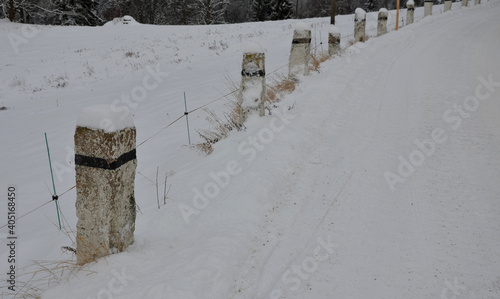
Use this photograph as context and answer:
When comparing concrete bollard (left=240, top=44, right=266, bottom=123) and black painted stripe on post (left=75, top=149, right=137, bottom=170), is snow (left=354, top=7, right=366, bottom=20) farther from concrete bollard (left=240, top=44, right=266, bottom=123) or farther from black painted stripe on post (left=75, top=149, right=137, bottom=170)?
black painted stripe on post (left=75, top=149, right=137, bottom=170)

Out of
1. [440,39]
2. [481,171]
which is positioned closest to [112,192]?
[481,171]

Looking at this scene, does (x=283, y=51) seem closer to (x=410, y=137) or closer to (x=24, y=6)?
(x=410, y=137)

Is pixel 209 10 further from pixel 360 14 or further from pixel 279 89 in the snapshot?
pixel 279 89

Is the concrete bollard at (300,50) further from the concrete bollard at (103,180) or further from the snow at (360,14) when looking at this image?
the concrete bollard at (103,180)

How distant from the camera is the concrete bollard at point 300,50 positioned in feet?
24.2

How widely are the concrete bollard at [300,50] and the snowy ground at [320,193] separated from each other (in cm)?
33

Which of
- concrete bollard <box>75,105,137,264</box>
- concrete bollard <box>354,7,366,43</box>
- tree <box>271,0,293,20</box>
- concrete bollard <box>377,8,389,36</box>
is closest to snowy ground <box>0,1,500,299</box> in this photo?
concrete bollard <box>75,105,137,264</box>

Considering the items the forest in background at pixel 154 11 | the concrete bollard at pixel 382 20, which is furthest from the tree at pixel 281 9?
the concrete bollard at pixel 382 20

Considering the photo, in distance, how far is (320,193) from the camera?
11.3 feet

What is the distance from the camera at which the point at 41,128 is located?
802 centimetres

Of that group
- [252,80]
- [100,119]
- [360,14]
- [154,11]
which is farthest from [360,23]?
[154,11]

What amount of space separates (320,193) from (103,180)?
2033mm

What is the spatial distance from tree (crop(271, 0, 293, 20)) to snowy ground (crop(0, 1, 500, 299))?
107 feet

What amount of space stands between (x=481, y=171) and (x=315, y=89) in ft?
10.7
